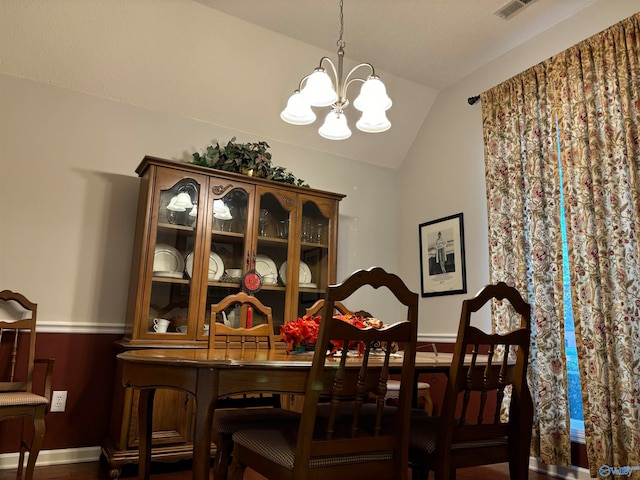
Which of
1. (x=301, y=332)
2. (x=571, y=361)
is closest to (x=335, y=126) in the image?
(x=301, y=332)

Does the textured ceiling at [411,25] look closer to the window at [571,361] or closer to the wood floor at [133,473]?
the window at [571,361]

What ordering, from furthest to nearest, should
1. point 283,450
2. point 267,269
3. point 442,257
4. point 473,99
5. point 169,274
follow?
point 442,257, point 473,99, point 267,269, point 169,274, point 283,450

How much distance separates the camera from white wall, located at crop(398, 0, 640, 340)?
10.5ft

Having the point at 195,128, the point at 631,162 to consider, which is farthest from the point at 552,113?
the point at 195,128

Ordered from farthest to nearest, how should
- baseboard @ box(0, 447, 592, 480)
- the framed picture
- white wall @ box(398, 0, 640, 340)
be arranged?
the framed picture
white wall @ box(398, 0, 640, 340)
baseboard @ box(0, 447, 592, 480)

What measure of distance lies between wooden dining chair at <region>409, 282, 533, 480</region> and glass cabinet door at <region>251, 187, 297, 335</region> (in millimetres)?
1619

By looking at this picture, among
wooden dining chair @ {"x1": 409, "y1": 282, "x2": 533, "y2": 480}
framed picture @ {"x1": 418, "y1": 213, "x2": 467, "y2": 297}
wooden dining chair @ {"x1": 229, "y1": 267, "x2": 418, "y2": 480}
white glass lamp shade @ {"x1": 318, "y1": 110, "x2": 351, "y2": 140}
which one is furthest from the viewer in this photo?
framed picture @ {"x1": 418, "y1": 213, "x2": 467, "y2": 297}

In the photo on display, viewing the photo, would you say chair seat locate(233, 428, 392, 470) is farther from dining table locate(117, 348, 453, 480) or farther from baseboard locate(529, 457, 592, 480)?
baseboard locate(529, 457, 592, 480)

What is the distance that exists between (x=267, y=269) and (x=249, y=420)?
1.48 m

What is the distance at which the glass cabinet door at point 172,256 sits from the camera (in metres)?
2.81

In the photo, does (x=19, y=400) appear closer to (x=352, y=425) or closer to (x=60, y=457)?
(x=60, y=457)

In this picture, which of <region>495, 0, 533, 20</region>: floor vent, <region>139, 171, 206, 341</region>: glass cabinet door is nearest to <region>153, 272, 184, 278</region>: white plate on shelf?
<region>139, 171, 206, 341</region>: glass cabinet door

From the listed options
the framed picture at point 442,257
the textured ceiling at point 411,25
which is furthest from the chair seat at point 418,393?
the textured ceiling at point 411,25

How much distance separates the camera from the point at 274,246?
3322 millimetres
